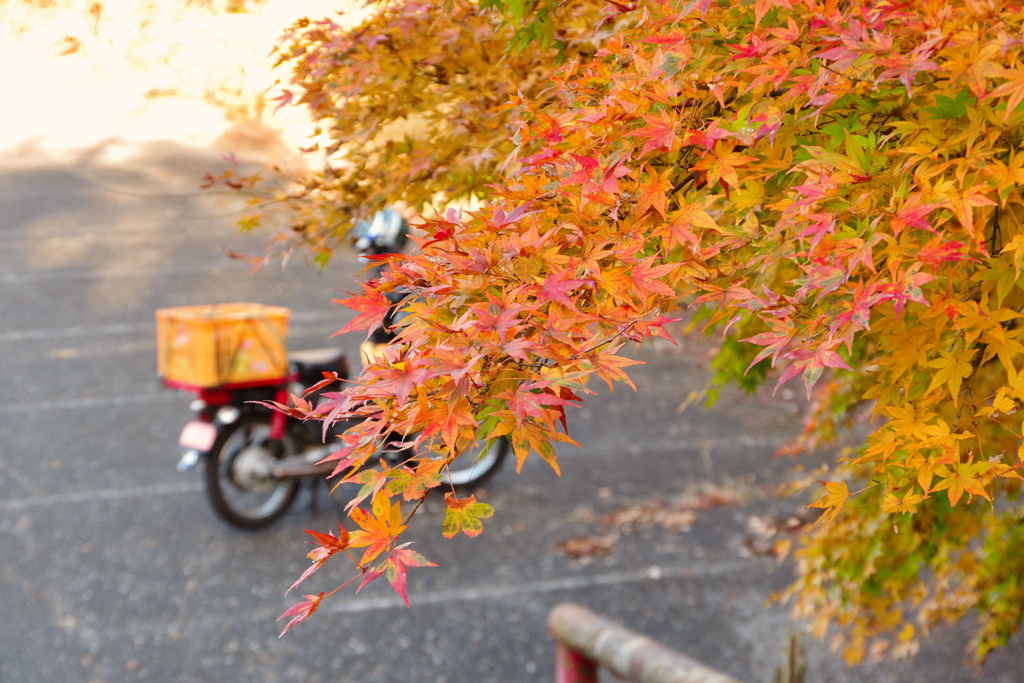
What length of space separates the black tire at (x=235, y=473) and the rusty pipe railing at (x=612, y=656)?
2.88 m

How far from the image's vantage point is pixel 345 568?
5.00 m

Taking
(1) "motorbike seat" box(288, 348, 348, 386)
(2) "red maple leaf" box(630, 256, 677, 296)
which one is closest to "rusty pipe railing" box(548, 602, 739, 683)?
(2) "red maple leaf" box(630, 256, 677, 296)

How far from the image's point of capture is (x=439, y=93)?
2113 mm

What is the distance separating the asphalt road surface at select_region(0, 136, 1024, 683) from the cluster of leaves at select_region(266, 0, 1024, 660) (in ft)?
4.41

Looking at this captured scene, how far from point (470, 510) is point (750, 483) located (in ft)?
17.0

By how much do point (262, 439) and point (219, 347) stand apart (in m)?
0.68

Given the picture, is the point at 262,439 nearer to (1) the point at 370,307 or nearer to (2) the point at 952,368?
(1) the point at 370,307

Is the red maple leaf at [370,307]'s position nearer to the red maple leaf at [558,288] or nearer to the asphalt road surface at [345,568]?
the red maple leaf at [558,288]

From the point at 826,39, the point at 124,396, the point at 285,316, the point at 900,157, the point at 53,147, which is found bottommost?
the point at 53,147

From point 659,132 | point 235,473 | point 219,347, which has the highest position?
point 659,132

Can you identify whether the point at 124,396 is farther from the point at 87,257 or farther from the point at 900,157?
the point at 900,157

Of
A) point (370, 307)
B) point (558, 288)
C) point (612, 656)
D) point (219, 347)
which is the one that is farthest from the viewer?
point (219, 347)

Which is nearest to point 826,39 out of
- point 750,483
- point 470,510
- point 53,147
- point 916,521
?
point 470,510

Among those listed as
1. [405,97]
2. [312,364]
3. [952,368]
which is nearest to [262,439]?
[312,364]
